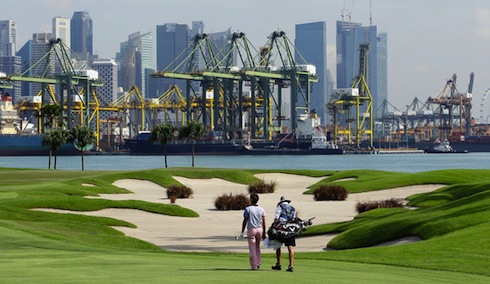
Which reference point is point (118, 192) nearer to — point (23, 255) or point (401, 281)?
point (23, 255)

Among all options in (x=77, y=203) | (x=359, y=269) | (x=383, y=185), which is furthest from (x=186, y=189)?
(x=359, y=269)

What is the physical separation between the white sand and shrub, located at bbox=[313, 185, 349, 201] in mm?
507

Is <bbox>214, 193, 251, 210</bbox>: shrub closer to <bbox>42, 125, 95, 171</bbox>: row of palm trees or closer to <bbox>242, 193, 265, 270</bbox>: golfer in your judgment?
<bbox>242, 193, 265, 270</bbox>: golfer

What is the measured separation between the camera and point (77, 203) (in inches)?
1705

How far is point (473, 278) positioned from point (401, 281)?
6.03ft

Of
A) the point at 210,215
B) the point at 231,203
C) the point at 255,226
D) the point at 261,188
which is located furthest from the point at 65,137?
the point at 255,226

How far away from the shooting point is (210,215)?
1804 inches

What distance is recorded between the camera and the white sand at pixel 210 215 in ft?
104

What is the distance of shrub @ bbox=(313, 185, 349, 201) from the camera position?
55.4m

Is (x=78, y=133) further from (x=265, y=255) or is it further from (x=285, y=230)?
(x=285, y=230)

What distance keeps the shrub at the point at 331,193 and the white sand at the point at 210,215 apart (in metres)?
0.51

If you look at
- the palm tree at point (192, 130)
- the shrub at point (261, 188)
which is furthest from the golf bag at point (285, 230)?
the palm tree at point (192, 130)

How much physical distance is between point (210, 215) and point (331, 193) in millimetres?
11898

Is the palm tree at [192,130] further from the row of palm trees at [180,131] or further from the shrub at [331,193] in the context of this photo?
the shrub at [331,193]
